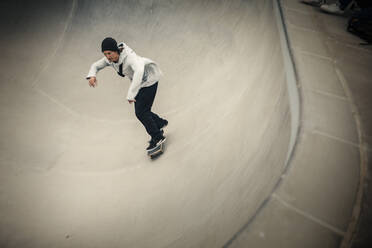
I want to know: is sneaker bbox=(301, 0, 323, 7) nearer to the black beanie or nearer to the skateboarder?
the skateboarder

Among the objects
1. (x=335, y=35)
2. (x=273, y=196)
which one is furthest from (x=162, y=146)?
(x=335, y=35)

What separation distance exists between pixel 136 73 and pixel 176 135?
1673mm

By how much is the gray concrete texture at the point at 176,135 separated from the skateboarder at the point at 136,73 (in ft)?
2.83

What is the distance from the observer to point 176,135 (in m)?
4.07

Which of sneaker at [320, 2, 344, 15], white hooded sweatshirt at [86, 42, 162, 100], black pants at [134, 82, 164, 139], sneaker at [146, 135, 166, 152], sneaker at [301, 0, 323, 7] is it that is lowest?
sneaker at [146, 135, 166, 152]

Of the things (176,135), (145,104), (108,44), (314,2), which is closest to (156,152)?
(176,135)

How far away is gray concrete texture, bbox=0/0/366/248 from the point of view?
1624 millimetres

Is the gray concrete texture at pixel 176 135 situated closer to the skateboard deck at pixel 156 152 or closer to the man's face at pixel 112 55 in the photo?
the skateboard deck at pixel 156 152

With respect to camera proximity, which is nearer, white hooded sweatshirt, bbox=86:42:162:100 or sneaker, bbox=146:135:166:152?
white hooded sweatshirt, bbox=86:42:162:100

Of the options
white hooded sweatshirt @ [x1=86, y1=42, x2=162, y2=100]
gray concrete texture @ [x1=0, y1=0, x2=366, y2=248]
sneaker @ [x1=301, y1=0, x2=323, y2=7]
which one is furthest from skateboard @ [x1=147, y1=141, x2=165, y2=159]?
sneaker @ [x1=301, y1=0, x2=323, y2=7]

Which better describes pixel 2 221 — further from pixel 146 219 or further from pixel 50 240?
pixel 146 219

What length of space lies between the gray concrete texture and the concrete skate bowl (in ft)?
0.08

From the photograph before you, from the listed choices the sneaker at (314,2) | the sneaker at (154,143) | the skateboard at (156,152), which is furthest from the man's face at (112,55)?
the sneaker at (314,2)

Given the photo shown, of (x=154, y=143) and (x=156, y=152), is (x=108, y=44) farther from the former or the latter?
(x=156, y=152)
